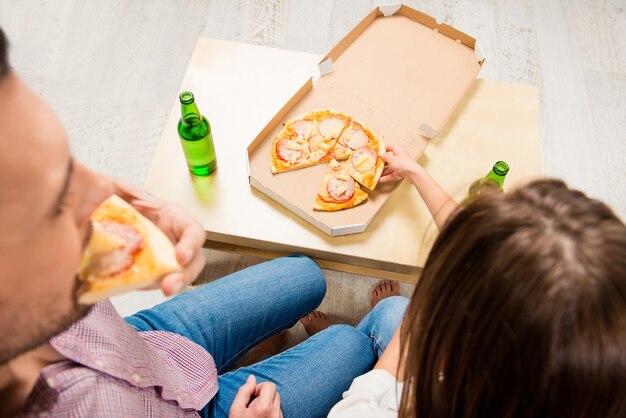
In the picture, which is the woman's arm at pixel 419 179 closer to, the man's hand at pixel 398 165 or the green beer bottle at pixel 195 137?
the man's hand at pixel 398 165

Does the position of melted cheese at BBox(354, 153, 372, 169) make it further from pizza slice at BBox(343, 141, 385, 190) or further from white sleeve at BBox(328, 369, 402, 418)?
white sleeve at BBox(328, 369, 402, 418)

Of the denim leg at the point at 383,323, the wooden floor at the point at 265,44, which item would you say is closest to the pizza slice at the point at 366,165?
the denim leg at the point at 383,323

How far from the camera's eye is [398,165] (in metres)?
1.13

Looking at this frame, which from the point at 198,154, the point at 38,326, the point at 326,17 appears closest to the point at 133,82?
the point at 326,17

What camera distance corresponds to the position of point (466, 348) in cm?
61

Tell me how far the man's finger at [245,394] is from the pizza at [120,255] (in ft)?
1.34

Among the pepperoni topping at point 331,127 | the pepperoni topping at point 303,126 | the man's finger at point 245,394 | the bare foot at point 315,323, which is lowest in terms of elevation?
the bare foot at point 315,323

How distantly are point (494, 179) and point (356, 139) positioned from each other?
14.5 inches

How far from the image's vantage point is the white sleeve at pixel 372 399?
0.87 m

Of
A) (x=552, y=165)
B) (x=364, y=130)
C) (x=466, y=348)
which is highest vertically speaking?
(x=552, y=165)

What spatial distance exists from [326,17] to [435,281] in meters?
1.85

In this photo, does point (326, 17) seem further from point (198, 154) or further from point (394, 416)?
point (394, 416)

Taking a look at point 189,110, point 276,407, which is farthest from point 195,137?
point 276,407

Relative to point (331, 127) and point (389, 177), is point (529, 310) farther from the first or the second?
point (331, 127)
